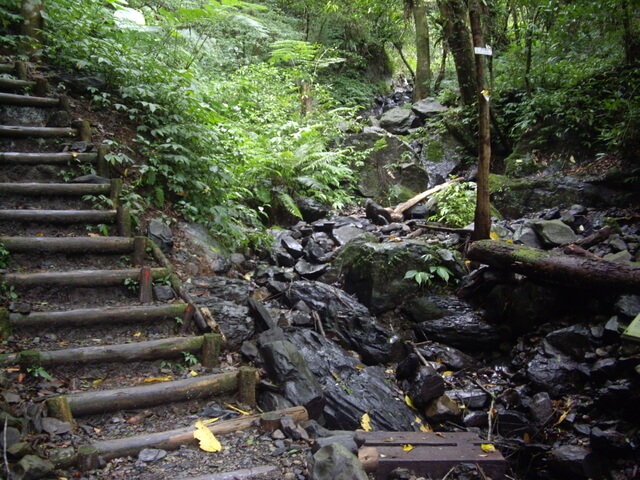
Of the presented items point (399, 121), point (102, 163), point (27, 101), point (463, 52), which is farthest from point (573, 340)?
point (399, 121)

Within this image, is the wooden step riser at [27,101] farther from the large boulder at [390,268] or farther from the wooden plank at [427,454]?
the wooden plank at [427,454]

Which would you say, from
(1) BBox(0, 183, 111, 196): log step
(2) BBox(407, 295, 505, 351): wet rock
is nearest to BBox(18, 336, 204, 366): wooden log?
(1) BBox(0, 183, 111, 196): log step

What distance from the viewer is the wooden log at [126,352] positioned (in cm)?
326

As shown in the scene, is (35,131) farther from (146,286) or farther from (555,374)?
(555,374)

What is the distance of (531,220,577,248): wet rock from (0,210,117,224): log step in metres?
5.72

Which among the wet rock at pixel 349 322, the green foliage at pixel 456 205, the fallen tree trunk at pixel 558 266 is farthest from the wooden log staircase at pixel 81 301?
the green foliage at pixel 456 205

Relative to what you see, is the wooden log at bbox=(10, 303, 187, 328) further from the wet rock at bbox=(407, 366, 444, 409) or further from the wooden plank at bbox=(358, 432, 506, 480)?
the wet rock at bbox=(407, 366, 444, 409)

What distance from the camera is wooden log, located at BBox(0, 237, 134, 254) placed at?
3.99 m

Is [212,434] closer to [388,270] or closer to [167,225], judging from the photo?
[167,225]

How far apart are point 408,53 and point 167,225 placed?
60.3ft

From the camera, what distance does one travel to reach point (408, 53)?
67.1 feet

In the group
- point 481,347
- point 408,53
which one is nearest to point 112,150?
point 481,347

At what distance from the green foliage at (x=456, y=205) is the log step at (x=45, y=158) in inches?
228

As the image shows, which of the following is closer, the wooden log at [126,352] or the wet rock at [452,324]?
the wooden log at [126,352]
